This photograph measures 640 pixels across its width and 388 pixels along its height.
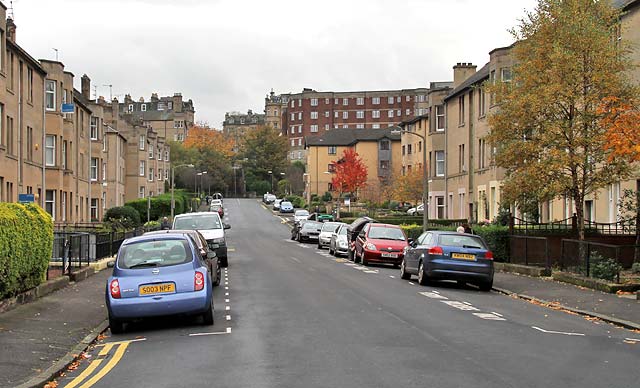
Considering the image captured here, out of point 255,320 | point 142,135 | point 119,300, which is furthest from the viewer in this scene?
point 142,135

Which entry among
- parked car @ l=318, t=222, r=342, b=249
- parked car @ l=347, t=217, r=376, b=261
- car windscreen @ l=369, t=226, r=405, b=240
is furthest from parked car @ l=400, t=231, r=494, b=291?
parked car @ l=318, t=222, r=342, b=249

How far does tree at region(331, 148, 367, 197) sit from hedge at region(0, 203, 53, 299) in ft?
247

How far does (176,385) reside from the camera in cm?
898

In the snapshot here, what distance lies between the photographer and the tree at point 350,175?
94438 millimetres

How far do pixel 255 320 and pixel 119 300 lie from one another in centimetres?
244

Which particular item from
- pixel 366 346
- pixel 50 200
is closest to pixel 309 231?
pixel 50 200

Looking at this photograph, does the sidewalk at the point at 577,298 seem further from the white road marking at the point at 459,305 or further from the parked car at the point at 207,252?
the parked car at the point at 207,252

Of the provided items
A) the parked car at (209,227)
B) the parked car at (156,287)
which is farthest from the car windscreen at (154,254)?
the parked car at (209,227)

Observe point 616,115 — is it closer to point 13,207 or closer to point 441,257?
point 441,257

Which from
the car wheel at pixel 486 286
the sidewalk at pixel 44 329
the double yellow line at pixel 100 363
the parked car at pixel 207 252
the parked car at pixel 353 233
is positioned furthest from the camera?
the parked car at pixel 353 233

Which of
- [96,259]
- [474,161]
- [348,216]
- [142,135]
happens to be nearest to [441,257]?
[96,259]

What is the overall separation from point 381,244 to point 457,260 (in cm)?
970

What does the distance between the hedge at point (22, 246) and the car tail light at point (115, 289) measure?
2750mm

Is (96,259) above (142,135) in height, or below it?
below
